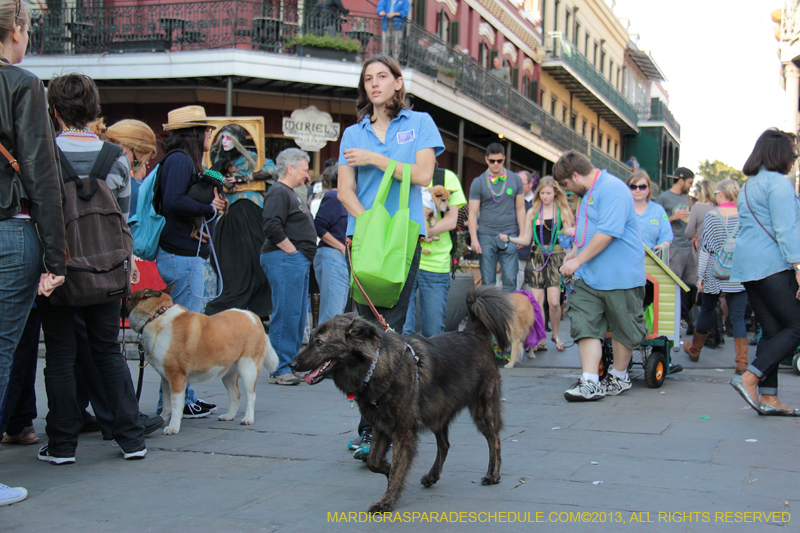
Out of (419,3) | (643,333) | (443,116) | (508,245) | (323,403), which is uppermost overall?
(419,3)

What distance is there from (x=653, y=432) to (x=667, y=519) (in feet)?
6.05

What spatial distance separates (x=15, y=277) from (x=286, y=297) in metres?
3.73

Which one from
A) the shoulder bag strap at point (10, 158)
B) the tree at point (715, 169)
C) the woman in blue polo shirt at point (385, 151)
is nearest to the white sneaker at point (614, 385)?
the woman in blue polo shirt at point (385, 151)

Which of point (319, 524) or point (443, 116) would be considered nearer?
point (319, 524)

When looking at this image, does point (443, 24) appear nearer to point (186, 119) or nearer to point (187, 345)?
point (186, 119)

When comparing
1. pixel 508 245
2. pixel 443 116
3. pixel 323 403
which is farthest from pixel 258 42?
pixel 323 403

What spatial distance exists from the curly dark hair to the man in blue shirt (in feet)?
12.4

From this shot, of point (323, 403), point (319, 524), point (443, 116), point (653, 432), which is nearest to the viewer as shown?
point (319, 524)

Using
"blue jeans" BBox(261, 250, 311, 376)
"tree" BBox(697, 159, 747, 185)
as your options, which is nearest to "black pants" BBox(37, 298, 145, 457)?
"blue jeans" BBox(261, 250, 311, 376)

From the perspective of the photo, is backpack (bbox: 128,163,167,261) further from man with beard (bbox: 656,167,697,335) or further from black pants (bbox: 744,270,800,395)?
man with beard (bbox: 656,167,697,335)

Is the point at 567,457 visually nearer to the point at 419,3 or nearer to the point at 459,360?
the point at 459,360

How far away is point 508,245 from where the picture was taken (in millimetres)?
9336

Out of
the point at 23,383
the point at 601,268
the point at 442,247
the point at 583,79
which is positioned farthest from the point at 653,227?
the point at 583,79

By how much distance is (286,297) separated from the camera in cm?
700
